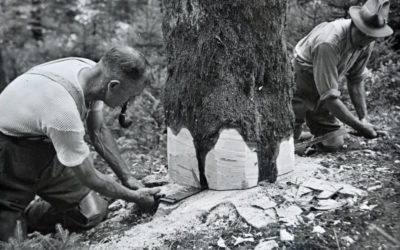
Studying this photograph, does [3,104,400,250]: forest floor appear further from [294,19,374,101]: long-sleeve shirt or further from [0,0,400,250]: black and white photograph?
[294,19,374,101]: long-sleeve shirt

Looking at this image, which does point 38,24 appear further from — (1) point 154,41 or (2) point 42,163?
(2) point 42,163

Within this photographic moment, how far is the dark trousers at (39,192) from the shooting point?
3055 mm

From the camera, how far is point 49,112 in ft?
8.80

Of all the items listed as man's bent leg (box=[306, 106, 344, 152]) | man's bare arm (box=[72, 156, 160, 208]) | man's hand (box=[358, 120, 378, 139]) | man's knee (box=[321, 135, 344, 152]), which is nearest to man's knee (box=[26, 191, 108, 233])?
man's bare arm (box=[72, 156, 160, 208])

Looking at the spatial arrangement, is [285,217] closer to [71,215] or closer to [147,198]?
[147,198]

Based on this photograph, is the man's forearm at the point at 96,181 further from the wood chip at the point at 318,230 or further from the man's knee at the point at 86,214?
the wood chip at the point at 318,230

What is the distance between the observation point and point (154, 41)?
21.5 feet

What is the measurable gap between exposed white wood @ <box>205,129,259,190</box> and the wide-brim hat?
155 cm

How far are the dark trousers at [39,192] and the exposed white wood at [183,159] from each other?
2.39 feet

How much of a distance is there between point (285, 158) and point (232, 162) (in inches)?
19.7

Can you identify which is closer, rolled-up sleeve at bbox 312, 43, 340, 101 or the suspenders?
the suspenders

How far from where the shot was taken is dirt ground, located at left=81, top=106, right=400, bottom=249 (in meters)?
2.70

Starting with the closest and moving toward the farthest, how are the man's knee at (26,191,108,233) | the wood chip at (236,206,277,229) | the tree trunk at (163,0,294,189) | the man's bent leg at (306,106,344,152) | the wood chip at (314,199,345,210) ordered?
the wood chip at (236,206,277,229) < the wood chip at (314,199,345,210) < the tree trunk at (163,0,294,189) < the man's knee at (26,191,108,233) < the man's bent leg at (306,106,344,152)

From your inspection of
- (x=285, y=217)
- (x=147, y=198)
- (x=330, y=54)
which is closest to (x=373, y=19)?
(x=330, y=54)
